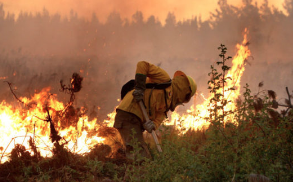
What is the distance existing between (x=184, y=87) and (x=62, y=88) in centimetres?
231

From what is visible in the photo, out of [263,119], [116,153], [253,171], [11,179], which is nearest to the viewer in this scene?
[253,171]

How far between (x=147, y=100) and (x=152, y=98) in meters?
0.10

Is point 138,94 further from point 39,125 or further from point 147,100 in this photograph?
point 39,125

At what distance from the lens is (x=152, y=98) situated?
5.46 m

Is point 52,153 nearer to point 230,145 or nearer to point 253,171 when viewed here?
point 230,145

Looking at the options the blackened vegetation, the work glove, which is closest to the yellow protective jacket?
the work glove

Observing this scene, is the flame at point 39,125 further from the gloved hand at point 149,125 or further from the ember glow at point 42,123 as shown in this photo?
the gloved hand at point 149,125

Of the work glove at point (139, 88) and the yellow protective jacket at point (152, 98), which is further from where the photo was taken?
the yellow protective jacket at point (152, 98)

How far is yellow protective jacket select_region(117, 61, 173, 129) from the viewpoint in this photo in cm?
539

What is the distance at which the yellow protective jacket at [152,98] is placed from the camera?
5395 millimetres

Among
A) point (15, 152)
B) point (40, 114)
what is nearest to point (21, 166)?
point (15, 152)

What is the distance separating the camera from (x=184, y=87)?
18.8 feet

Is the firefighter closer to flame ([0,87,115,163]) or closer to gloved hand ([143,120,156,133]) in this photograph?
gloved hand ([143,120,156,133])

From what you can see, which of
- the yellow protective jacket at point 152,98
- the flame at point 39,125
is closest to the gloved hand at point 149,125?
the yellow protective jacket at point 152,98
